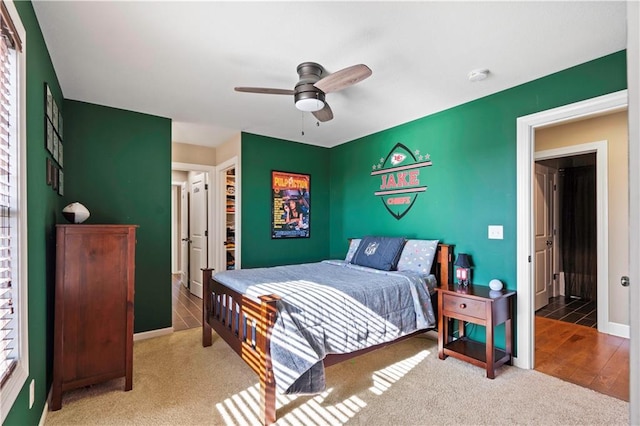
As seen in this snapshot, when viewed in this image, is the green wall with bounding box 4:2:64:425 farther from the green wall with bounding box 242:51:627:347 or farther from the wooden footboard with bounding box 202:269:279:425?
the green wall with bounding box 242:51:627:347

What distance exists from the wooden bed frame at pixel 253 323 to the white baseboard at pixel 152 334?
68cm

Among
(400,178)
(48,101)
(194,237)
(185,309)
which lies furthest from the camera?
(194,237)

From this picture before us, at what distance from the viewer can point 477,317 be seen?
104 inches

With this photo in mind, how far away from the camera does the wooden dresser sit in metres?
2.23

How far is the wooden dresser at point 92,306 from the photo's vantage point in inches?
87.7

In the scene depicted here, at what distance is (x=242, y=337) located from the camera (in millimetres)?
2502

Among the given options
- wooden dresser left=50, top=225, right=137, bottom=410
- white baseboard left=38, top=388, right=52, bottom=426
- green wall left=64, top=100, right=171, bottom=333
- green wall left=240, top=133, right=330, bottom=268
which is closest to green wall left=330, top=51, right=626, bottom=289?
green wall left=240, top=133, right=330, bottom=268

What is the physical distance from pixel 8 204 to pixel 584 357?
14.4 ft

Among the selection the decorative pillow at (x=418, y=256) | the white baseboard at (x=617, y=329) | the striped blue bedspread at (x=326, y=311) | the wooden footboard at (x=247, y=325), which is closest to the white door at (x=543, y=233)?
the white baseboard at (x=617, y=329)

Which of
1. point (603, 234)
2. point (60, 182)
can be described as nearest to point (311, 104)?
point (60, 182)

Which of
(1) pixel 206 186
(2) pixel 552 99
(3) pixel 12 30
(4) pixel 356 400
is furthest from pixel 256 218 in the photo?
(2) pixel 552 99

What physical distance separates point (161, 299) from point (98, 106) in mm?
2187

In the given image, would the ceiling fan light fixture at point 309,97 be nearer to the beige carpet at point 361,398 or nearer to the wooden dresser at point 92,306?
the wooden dresser at point 92,306

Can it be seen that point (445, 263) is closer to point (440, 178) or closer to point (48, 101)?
point (440, 178)
